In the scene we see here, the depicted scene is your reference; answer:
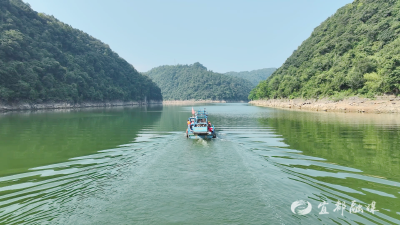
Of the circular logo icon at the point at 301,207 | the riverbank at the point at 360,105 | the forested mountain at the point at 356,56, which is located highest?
the forested mountain at the point at 356,56

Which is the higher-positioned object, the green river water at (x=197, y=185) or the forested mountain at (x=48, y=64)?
the forested mountain at (x=48, y=64)

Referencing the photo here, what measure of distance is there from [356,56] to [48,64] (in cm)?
10458

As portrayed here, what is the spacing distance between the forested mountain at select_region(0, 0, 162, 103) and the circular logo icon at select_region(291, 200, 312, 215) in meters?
75.6

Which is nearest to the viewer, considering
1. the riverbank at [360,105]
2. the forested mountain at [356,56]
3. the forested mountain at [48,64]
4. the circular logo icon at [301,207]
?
the circular logo icon at [301,207]

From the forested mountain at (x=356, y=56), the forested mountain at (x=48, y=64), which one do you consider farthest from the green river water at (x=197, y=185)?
the forested mountain at (x=48, y=64)

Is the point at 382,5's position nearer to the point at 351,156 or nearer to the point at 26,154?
the point at 351,156

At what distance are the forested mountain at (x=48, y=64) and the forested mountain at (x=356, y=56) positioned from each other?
89393 mm

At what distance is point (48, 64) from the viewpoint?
87.8 m

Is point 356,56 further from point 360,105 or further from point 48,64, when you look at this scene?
point 48,64

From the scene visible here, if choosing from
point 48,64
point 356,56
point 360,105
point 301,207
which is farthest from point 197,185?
point 48,64

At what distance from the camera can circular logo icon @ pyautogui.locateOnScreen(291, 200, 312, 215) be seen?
7188 millimetres

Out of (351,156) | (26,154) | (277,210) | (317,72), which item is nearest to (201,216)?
(277,210)

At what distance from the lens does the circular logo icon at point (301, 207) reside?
719cm

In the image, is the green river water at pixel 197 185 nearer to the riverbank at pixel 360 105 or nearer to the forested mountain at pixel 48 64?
the riverbank at pixel 360 105
